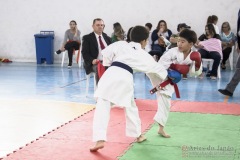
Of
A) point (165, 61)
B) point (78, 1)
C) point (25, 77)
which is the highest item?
point (78, 1)

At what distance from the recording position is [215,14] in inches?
439

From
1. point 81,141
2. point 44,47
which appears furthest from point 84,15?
point 81,141

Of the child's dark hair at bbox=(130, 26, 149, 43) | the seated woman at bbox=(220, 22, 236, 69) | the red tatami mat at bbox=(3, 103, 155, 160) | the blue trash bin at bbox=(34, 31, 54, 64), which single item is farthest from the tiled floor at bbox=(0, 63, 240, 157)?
the blue trash bin at bbox=(34, 31, 54, 64)

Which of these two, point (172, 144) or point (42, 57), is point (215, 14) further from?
point (172, 144)

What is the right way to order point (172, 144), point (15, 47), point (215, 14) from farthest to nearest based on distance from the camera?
point (15, 47) → point (215, 14) → point (172, 144)

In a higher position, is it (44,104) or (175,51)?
(175,51)

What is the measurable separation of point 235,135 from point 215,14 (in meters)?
7.48

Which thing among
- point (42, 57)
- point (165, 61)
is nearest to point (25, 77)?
point (42, 57)

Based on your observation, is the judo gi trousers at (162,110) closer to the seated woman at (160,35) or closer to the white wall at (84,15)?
the seated woman at (160,35)

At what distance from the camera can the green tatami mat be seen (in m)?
3.56

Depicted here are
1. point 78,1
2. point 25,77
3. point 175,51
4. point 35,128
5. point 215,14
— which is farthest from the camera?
point 78,1

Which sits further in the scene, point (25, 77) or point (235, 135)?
point (25, 77)

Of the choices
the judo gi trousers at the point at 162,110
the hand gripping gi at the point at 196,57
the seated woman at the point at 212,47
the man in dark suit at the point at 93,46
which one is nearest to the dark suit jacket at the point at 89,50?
the man in dark suit at the point at 93,46

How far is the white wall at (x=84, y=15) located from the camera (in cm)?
1123
